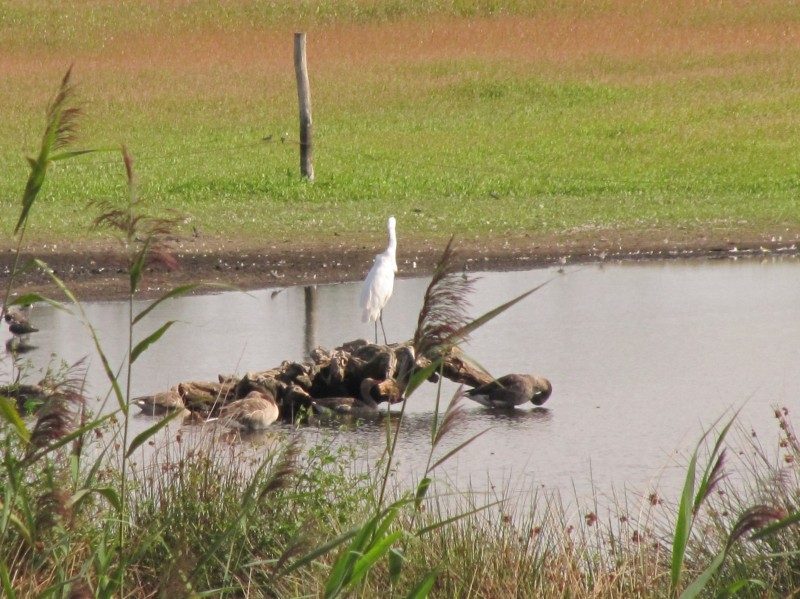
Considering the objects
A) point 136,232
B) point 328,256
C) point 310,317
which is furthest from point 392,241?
point 136,232

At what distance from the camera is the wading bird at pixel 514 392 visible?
28.3ft

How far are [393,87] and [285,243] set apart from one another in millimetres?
17791

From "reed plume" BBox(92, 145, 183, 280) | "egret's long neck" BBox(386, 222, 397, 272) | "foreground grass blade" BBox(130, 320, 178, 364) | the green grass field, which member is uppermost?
the green grass field

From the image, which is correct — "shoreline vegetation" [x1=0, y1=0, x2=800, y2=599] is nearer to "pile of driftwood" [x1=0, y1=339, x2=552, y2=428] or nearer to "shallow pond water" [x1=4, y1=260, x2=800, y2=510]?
"shallow pond water" [x1=4, y1=260, x2=800, y2=510]

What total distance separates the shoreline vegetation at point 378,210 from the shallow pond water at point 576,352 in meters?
0.34

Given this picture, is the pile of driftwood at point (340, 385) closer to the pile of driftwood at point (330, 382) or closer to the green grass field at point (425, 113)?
the pile of driftwood at point (330, 382)

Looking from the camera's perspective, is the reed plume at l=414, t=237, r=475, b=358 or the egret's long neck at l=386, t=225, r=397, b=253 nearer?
the reed plume at l=414, t=237, r=475, b=358

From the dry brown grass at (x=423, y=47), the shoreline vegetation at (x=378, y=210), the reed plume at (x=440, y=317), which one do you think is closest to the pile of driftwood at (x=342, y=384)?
the shoreline vegetation at (x=378, y=210)

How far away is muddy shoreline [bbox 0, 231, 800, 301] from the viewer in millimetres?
14102

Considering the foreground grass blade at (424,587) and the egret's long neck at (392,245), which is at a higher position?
the egret's long neck at (392,245)

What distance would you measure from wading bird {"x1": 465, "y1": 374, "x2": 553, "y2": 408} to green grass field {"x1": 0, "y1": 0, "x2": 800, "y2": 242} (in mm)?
7947

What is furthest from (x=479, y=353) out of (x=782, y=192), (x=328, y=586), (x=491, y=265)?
(x=782, y=192)

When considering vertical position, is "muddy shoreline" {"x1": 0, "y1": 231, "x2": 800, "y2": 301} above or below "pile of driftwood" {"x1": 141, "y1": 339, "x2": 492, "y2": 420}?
above

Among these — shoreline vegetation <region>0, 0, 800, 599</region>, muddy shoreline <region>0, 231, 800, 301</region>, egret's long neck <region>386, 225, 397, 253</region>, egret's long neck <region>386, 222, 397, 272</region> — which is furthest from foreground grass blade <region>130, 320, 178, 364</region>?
muddy shoreline <region>0, 231, 800, 301</region>
